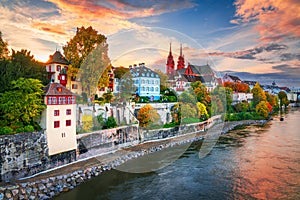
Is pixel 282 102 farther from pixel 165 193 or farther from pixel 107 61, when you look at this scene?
pixel 165 193

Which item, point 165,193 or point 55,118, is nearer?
point 165,193

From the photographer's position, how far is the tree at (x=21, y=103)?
44.0 ft

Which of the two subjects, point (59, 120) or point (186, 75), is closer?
point (59, 120)

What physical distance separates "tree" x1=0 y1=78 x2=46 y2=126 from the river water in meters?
4.76

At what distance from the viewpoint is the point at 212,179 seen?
13.8m

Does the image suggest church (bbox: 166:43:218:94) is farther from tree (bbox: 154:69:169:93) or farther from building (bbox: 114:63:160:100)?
building (bbox: 114:63:160:100)

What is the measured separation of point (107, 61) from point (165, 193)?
1360 cm

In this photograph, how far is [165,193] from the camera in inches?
475

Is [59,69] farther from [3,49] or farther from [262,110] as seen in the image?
[262,110]

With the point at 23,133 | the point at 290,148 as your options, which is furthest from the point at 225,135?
the point at 23,133

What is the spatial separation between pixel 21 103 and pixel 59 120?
2.26m

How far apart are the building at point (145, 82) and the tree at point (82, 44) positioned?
8.68m

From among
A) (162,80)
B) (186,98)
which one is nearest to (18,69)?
(186,98)

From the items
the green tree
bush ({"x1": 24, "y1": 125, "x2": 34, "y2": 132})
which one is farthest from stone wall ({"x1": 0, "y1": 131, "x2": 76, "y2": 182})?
the green tree
